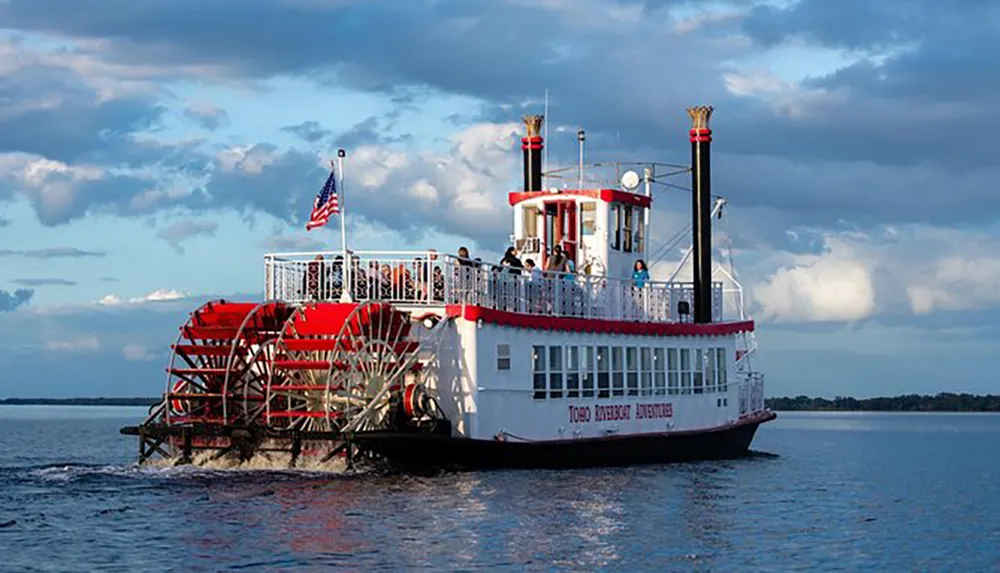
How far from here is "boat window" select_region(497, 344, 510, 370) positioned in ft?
89.1

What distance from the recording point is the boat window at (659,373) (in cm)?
3172

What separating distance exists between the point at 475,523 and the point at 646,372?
11.1m

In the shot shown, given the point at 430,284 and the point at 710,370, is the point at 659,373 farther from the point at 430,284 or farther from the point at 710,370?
the point at 430,284

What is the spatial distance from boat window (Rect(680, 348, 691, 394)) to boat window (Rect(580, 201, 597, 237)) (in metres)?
3.25

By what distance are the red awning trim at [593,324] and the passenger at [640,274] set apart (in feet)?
3.51

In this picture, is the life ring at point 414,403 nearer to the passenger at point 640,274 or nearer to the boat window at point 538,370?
the boat window at point 538,370

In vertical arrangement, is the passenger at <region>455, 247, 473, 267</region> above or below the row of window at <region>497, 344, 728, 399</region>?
above

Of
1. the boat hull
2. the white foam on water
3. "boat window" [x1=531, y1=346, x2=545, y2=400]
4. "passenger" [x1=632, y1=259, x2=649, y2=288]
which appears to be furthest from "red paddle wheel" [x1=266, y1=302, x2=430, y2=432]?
"passenger" [x1=632, y1=259, x2=649, y2=288]

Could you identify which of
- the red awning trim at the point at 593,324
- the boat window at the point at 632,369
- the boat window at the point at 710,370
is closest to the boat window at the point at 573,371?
the red awning trim at the point at 593,324

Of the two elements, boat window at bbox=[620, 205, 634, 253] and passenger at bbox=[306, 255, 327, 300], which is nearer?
passenger at bbox=[306, 255, 327, 300]

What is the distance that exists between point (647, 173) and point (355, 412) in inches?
446

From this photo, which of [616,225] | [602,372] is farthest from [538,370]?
[616,225]

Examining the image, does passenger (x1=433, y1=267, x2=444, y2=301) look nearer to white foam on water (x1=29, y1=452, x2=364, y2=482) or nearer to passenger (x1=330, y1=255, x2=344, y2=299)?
passenger (x1=330, y1=255, x2=344, y2=299)

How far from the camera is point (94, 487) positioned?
24266 millimetres
